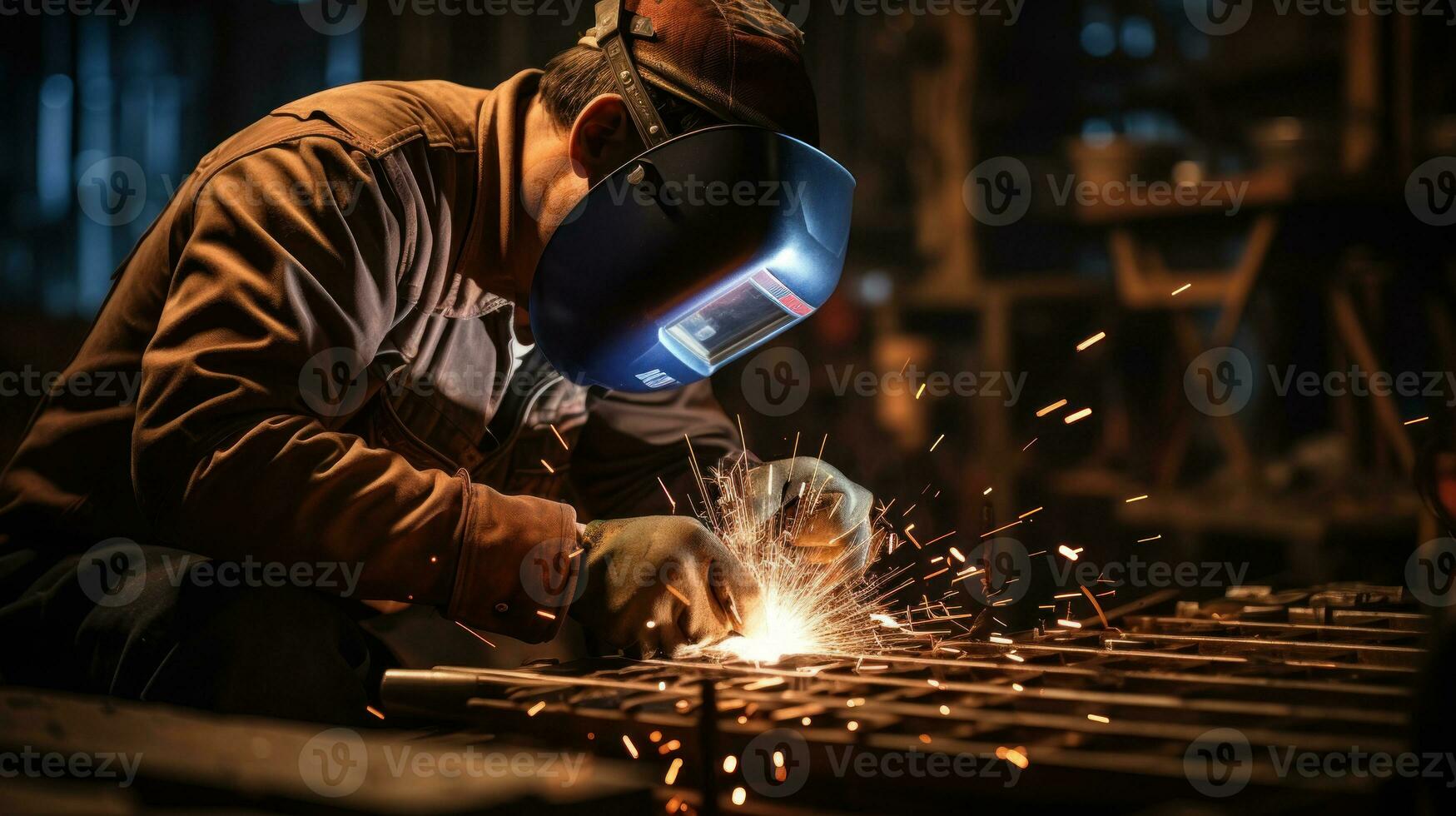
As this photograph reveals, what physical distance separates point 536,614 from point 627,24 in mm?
870

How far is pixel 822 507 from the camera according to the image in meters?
1.92

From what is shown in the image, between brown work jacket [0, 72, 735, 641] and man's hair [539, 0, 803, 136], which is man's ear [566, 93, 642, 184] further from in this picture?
brown work jacket [0, 72, 735, 641]

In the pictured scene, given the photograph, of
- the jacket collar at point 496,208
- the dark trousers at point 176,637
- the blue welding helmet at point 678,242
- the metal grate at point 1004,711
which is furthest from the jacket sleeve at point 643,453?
the metal grate at point 1004,711

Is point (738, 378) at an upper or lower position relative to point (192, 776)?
upper

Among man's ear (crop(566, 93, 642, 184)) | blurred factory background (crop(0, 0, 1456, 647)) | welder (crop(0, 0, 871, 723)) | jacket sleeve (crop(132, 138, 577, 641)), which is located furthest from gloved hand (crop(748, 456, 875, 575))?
blurred factory background (crop(0, 0, 1456, 647))

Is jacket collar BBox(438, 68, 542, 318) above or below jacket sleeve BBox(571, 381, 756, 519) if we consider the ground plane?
above

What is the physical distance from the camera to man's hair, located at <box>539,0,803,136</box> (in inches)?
63.7

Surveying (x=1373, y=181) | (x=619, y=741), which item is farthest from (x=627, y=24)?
(x=1373, y=181)

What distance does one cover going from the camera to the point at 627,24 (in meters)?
1.68

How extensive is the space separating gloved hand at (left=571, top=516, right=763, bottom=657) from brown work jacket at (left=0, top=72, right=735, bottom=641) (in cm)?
5

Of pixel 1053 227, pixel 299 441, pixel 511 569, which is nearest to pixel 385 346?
pixel 299 441

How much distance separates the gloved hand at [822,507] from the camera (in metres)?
1.92

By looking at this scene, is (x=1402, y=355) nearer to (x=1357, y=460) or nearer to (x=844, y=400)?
(x=1357, y=460)

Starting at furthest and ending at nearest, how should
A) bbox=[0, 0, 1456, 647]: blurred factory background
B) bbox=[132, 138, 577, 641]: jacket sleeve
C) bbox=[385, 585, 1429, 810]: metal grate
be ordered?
bbox=[0, 0, 1456, 647]: blurred factory background, bbox=[132, 138, 577, 641]: jacket sleeve, bbox=[385, 585, 1429, 810]: metal grate
